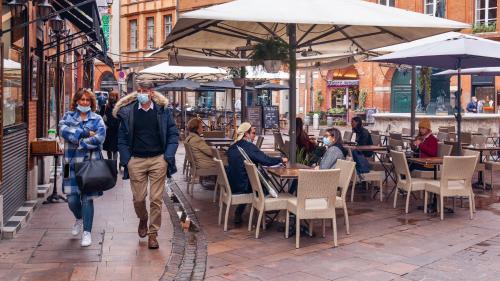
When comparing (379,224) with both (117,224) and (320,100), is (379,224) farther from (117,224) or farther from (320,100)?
(320,100)

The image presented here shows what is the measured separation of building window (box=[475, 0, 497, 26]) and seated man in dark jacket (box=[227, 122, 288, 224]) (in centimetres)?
2767

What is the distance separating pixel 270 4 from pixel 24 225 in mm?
3841

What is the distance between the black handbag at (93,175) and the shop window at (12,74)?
1351mm

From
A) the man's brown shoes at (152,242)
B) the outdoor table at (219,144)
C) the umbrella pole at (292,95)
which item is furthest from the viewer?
the outdoor table at (219,144)

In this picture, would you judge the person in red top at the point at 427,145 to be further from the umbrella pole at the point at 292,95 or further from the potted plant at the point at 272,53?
the potted plant at the point at 272,53

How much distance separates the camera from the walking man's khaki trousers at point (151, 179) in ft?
20.8

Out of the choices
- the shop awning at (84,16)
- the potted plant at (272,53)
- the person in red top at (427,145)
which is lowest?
the person in red top at (427,145)

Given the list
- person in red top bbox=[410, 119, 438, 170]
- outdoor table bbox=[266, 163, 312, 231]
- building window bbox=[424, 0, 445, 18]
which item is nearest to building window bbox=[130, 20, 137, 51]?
building window bbox=[424, 0, 445, 18]

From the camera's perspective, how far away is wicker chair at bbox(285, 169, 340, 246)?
6.38m

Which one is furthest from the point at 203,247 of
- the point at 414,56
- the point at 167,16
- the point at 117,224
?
the point at 167,16

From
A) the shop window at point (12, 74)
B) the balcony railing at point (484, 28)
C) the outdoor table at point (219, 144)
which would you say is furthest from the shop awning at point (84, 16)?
the balcony railing at point (484, 28)

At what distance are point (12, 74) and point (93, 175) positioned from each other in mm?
2163

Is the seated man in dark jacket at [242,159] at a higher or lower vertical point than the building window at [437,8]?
lower

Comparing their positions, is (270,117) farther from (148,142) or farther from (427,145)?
(148,142)
